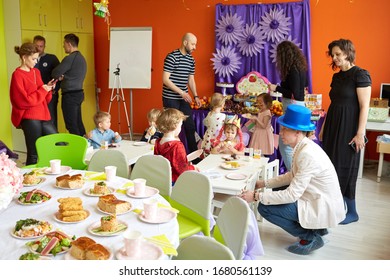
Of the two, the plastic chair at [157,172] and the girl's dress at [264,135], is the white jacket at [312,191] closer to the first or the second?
the plastic chair at [157,172]

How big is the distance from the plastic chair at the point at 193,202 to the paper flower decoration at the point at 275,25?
3678mm

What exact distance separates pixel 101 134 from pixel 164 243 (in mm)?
2564

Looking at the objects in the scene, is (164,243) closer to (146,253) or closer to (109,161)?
(146,253)

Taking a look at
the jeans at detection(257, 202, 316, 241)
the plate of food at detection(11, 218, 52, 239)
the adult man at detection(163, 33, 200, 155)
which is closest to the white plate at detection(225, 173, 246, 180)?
the jeans at detection(257, 202, 316, 241)

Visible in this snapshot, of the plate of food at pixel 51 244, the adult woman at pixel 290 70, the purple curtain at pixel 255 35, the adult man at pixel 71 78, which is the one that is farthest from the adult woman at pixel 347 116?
the adult man at pixel 71 78

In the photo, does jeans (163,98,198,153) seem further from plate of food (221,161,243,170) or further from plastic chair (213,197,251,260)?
plastic chair (213,197,251,260)

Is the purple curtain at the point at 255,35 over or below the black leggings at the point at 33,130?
over

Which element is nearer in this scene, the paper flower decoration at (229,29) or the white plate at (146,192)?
the white plate at (146,192)

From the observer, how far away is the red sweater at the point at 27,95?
13.6 ft

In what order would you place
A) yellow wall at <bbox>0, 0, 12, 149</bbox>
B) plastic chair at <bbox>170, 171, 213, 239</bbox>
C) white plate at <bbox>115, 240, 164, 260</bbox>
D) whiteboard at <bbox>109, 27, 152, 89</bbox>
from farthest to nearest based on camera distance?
whiteboard at <bbox>109, 27, 152, 89</bbox>
yellow wall at <bbox>0, 0, 12, 149</bbox>
plastic chair at <bbox>170, 171, 213, 239</bbox>
white plate at <bbox>115, 240, 164, 260</bbox>

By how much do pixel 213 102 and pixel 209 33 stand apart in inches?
78.7

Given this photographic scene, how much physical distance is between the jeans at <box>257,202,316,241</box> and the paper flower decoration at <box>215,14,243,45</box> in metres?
3.36

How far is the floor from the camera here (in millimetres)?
3094
